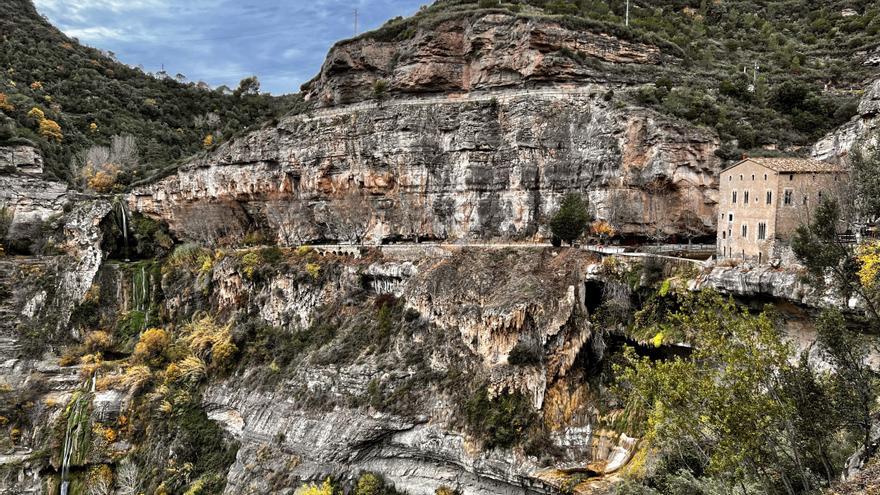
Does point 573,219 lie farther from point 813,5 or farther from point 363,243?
point 813,5

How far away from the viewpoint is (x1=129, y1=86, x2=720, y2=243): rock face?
3241 centimetres

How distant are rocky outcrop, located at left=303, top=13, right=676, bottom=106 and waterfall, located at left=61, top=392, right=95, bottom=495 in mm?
30820

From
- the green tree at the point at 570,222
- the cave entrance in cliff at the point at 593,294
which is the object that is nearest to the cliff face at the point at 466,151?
the green tree at the point at 570,222

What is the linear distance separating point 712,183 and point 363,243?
2565 centimetres

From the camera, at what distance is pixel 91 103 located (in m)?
62.6

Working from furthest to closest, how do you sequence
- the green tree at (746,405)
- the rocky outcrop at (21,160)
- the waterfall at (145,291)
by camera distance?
the rocky outcrop at (21,160)
the waterfall at (145,291)
the green tree at (746,405)

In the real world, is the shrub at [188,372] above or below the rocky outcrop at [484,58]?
below

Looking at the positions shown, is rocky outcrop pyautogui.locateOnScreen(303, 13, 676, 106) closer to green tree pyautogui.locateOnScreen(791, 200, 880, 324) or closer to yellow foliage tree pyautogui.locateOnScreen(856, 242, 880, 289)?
green tree pyautogui.locateOnScreen(791, 200, 880, 324)

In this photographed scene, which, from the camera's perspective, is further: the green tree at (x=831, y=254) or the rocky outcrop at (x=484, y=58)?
the rocky outcrop at (x=484, y=58)

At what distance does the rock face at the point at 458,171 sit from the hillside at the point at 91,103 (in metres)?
12.6

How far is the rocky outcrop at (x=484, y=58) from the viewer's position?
39.2m

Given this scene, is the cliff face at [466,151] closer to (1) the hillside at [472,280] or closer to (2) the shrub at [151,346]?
(1) the hillside at [472,280]

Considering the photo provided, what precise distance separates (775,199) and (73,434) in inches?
1683

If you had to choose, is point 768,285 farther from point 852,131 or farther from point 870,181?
point 852,131
